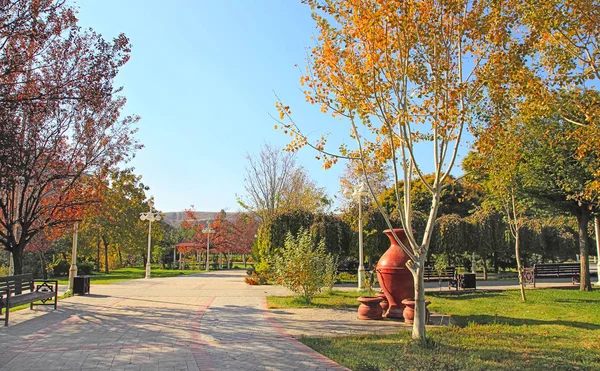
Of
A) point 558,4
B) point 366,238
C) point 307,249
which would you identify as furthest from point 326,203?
point 558,4

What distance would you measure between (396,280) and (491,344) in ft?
8.63

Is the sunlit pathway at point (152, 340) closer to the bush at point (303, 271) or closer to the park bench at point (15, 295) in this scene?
the park bench at point (15, 295)

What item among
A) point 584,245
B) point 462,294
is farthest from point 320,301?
point 584,245

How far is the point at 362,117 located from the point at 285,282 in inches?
258

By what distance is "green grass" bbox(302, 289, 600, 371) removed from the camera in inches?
221

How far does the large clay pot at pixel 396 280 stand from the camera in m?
9.41

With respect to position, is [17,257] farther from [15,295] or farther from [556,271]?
[556,271]

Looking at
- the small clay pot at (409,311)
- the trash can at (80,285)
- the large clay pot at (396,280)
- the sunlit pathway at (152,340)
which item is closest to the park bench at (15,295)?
the sunlit pathway at (152,340)

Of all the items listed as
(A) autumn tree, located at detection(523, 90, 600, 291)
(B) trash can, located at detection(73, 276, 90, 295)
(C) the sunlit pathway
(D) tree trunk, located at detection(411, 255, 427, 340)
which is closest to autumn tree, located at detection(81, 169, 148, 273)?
(B) trash can, located at detection(73, 276, 90, 295)

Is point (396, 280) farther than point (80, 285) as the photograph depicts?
No

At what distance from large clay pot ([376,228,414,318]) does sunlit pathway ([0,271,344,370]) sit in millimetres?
2430

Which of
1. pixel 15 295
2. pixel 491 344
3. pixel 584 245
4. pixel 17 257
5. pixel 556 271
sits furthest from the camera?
pixel 556 271

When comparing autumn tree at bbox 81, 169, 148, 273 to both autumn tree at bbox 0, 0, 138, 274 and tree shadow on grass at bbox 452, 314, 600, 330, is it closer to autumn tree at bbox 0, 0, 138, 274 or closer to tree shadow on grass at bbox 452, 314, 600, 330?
autumn tree at bbox 0, 0, 138, 274

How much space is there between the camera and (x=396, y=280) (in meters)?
9.48
